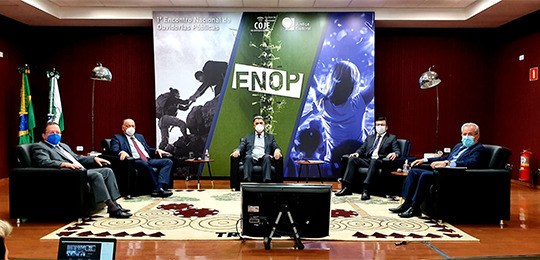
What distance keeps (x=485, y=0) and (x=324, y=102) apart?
3.23m

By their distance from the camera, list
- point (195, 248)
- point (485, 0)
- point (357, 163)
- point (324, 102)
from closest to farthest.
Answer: point (195, 248), point (357, 163), point (485, 0), point (324, 102)

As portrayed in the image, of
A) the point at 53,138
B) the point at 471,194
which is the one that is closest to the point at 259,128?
the point at 53,138

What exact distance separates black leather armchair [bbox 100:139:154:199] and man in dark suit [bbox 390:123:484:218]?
356cm

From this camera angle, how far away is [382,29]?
31.6 feet

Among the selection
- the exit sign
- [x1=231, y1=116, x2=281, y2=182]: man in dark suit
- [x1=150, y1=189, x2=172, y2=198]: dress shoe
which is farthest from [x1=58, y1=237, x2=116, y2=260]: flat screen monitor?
the exit sign

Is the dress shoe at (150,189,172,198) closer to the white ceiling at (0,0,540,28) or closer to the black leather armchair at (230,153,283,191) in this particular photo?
the black leather armchair at (230,153,283,191)

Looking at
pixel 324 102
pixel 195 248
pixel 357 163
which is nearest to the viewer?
pixel 195 248

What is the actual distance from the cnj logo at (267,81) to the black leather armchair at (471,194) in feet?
13.9

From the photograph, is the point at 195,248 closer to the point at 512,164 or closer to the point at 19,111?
the point at 19,111

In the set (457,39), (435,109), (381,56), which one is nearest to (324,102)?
(381,56)

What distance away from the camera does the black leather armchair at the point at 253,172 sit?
7297 mm

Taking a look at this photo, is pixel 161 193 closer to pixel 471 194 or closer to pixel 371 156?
pixel 371 156

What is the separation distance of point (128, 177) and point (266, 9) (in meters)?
4.15

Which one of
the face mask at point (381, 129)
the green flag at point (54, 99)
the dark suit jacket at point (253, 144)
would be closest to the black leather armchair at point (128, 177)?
the dark suit jacket at point (253, 144)
